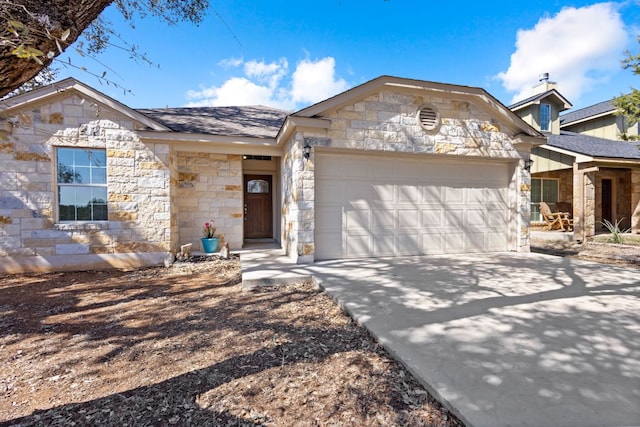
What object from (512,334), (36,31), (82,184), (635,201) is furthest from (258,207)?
(635,201)

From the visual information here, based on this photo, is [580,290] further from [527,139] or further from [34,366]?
[34,366]

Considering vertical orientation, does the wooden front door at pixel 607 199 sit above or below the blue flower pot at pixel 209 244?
above

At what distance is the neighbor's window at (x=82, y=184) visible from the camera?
6.23 meters

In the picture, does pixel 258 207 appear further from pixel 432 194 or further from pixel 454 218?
pixel 454 218

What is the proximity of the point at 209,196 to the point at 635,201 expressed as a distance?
51.0 feet

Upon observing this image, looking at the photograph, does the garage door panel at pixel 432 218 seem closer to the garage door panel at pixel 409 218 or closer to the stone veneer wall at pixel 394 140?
the garage door panel at pixel 409 218

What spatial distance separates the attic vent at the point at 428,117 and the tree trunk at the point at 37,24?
6.01 m

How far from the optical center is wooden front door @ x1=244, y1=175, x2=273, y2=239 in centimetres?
965

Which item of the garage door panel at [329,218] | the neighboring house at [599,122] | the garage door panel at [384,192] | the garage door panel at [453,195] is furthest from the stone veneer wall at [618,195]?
the garage door panel at [329,218]

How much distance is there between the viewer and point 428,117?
21.6 ft

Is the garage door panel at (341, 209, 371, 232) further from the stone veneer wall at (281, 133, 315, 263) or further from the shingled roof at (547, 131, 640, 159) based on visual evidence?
the shingled roof at (547, 131, 640, 159)

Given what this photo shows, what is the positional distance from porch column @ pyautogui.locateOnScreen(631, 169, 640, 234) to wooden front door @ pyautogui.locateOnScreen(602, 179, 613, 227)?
3.36ft

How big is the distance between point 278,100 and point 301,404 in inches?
630

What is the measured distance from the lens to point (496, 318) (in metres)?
3.17
